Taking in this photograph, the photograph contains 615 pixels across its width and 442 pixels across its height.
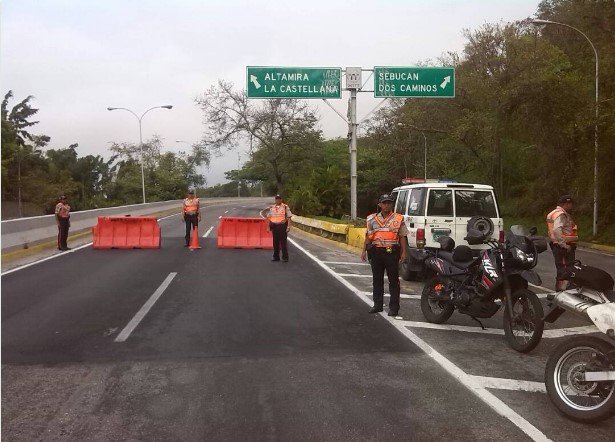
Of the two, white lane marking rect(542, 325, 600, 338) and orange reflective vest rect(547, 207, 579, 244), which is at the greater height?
orange reflective vest rect(547, 207, 579, 244)

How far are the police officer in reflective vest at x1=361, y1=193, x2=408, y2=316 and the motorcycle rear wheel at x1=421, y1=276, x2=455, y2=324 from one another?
409 millimetres

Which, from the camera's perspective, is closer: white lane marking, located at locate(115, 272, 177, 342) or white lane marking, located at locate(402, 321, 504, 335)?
white lane marking, located at locate(115, 272, 177, 342)

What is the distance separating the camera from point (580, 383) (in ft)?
13.9

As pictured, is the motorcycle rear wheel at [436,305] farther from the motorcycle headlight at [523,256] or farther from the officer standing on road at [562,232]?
the officer standing on road at [562,232]

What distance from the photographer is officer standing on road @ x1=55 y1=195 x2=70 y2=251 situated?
607 inches

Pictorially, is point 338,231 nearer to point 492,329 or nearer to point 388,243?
point 388,243

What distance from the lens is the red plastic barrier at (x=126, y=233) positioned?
1656cm

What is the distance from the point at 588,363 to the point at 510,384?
89 centimetres

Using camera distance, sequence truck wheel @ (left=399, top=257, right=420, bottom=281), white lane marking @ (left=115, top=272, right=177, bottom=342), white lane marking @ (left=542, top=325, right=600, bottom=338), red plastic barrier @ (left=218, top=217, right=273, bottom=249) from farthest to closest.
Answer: red plastic barrier @ (left=218, top=217, right=273, bottom=249), truck wheel @ (left=399, top=257, right=420, bottom=281), white lane marking @ (left=542, top=325, right=600, bottom=338), white lane marking @ (left=115, top=272, right=177, bottom=342)

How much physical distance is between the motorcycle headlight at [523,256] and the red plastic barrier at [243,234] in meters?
11.4

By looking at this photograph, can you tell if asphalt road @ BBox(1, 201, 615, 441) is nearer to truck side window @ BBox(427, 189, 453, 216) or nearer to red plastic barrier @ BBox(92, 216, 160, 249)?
truck side window @ BBox(427, 189, 453, 216)

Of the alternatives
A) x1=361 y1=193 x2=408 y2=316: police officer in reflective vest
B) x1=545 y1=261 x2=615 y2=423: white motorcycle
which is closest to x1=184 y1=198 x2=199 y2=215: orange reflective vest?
x1=361 y1=193 x2=408 y2=316: police officer in reflective vest

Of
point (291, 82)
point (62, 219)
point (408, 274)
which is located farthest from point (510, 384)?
point (291, 82)

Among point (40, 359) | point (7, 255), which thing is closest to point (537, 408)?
point (40, 359)
